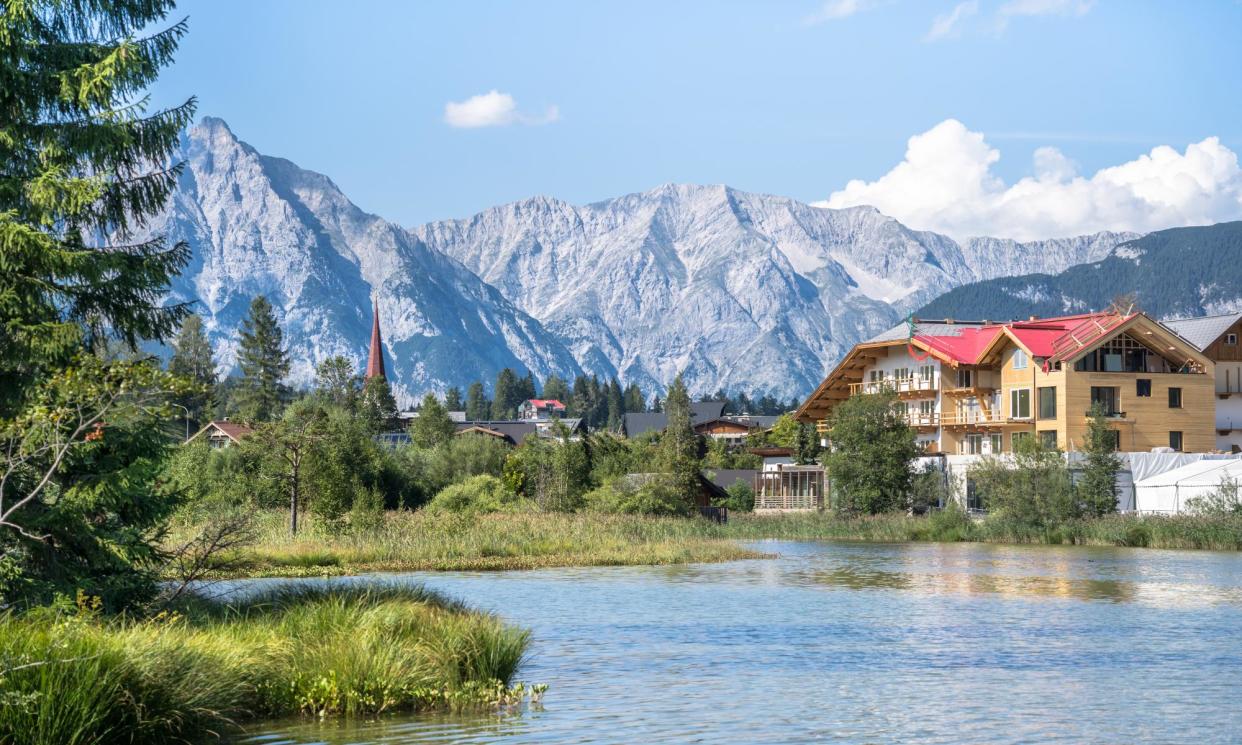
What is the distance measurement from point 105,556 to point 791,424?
138 meters

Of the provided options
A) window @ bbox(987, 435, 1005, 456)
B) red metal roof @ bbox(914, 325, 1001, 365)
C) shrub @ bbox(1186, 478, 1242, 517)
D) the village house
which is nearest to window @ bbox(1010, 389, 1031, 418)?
the village house

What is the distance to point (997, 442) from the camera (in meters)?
85.6

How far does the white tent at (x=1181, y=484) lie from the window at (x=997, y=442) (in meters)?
13.3

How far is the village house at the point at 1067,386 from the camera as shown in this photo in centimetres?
7912

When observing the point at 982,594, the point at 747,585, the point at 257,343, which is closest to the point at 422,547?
the point at 747,585

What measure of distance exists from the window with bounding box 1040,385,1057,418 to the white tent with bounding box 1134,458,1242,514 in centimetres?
847

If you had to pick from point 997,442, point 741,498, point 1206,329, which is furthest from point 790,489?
point 1206,329

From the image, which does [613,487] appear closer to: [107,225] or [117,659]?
[107,225]

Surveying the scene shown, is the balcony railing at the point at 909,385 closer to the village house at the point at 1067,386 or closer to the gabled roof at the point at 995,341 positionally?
the village house at the point at 1067,386

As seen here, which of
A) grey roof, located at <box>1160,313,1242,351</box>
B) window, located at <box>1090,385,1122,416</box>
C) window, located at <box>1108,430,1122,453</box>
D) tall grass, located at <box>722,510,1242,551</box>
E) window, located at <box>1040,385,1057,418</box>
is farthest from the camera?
grey roof, located at <box>1160,313,1242,351</box>

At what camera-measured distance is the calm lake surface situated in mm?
17469

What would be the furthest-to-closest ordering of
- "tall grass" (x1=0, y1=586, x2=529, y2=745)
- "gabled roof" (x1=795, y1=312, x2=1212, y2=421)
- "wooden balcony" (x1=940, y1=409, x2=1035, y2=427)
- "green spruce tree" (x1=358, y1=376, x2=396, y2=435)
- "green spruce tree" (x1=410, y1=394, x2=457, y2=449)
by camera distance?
"green spruce tree" (x1=358, y1=376, x2=396, y2=435) < "green spruce tree" (x1=410, y1=394, x2=457, y2=449) < "wooden balcony" (x1=940, y1=409, x2=1035, y2=427) < "gabled roof" (x1=795, y1=312, x2=1212, y2=421) < "tall grass" (x1=0, y1=586, x2=529, y2=745)

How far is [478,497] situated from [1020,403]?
3369 centimetres

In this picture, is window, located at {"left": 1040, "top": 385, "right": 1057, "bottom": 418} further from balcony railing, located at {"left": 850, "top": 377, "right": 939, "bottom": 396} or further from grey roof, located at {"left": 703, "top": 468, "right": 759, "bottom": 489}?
grey roof, located at {"left": 703, "top": 468, "right": 759, "bottom": 489}
